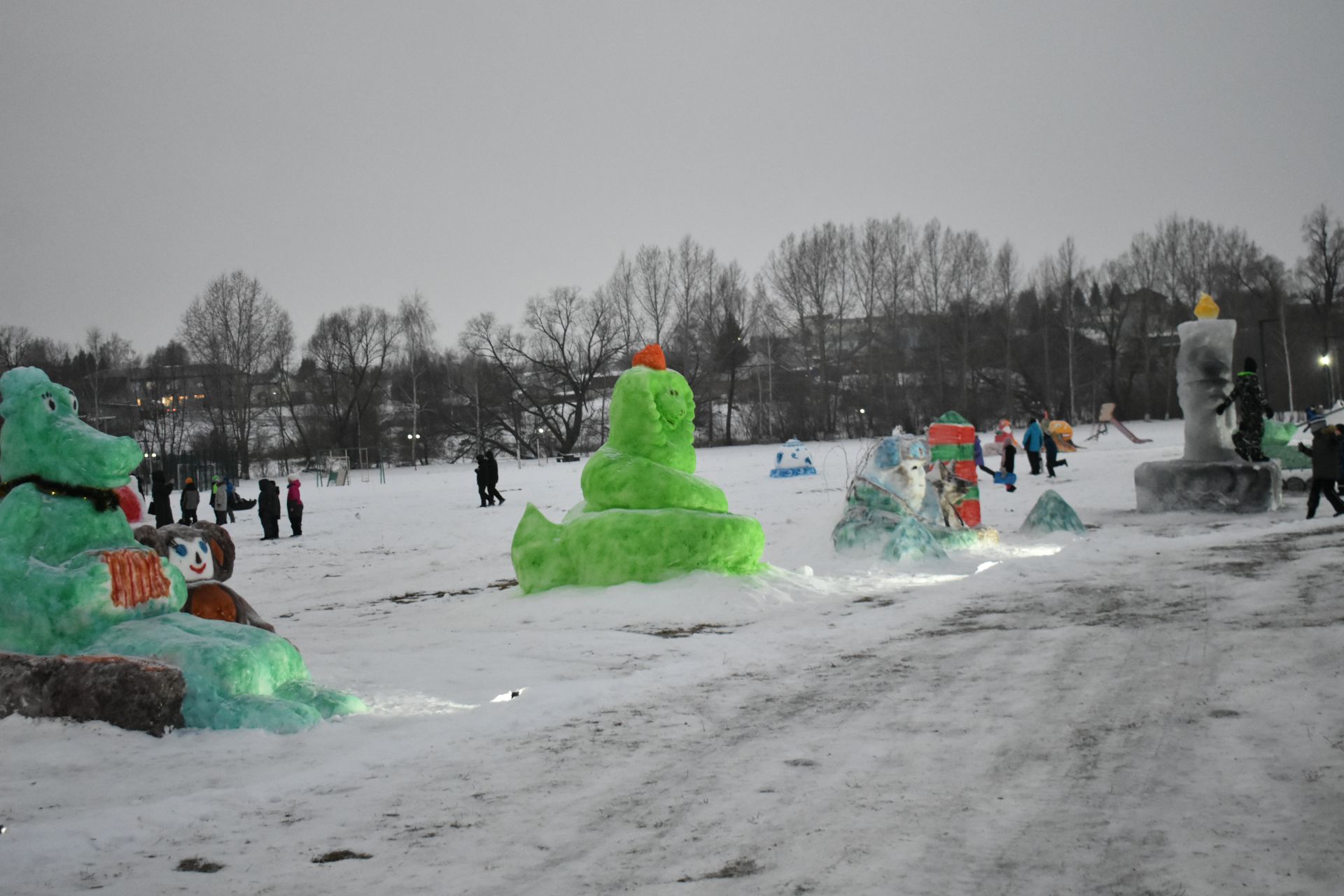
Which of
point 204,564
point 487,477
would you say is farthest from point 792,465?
point 204,564

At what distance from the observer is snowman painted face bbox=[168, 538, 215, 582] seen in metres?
7.77

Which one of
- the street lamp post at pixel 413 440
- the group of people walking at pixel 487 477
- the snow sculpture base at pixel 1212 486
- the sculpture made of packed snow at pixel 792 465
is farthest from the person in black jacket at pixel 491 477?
the street lamp post at pixel 413 440

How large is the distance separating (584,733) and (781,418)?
55008 millimetres

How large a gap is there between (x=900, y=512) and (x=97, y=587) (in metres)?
10.1

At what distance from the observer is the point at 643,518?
1128 cm

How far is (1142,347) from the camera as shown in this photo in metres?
62.6

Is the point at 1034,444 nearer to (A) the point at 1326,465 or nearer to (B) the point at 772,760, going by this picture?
(A) the point at 1326,465

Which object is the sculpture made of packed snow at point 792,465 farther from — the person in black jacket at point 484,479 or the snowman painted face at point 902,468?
the snowman painted face at point 902,468

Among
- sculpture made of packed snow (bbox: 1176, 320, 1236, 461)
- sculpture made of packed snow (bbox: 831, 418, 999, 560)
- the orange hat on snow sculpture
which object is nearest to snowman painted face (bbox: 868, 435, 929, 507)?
sculpture made of packed snow (bbox: 831, 418, 999, 560)

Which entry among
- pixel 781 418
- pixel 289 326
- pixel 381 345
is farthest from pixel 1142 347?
pixel 289 326

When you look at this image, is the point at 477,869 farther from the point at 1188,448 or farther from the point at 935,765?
the point at 1188,448

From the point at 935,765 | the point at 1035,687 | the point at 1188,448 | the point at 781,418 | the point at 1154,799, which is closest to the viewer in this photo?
the point at 1154,799

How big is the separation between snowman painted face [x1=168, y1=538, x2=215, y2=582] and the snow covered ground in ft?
3.74

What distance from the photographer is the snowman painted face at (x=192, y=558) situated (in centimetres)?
777
